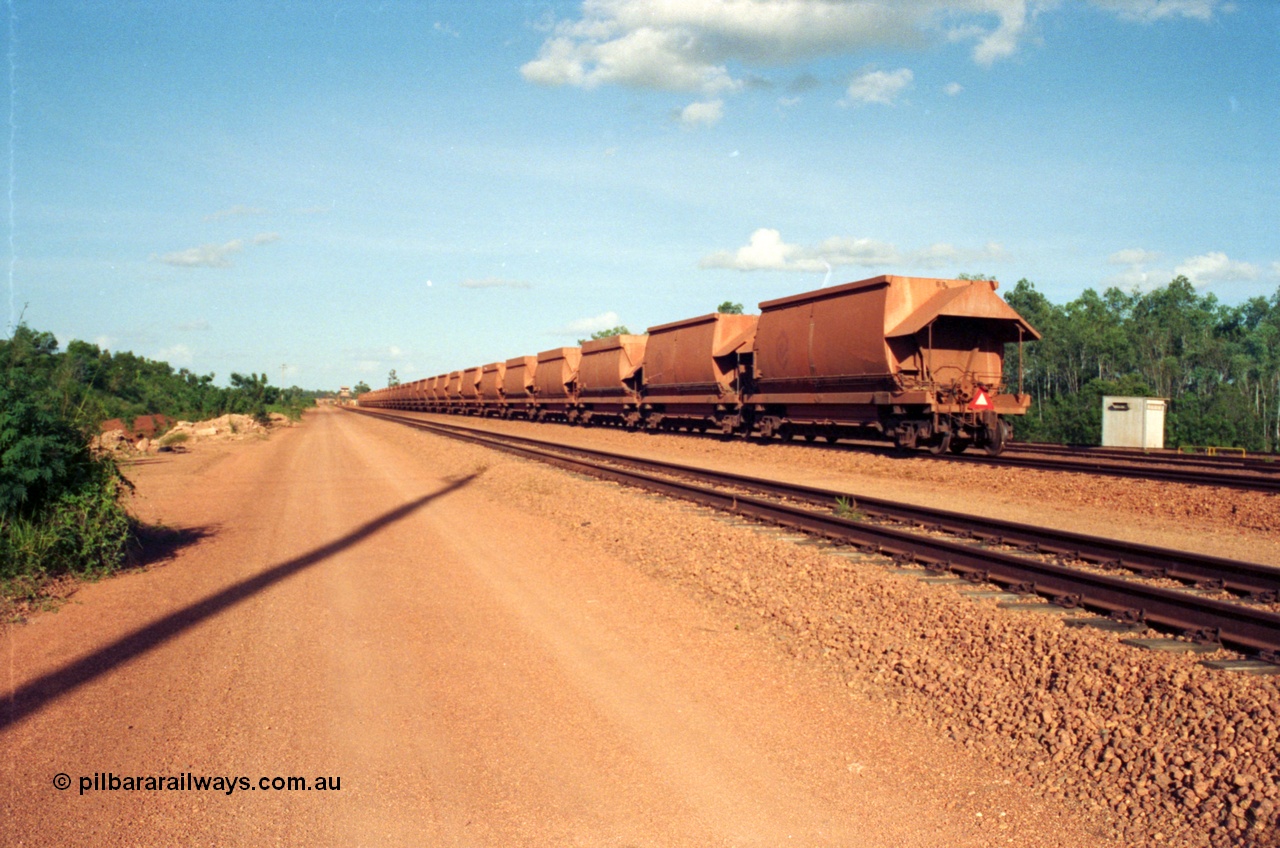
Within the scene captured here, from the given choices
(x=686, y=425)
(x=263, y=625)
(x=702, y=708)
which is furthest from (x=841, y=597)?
(x=686, y=425)

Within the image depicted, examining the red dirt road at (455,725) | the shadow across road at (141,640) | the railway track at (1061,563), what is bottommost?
the red dirt road at (455,725)

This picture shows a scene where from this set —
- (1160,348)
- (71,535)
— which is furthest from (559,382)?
(1160,348)

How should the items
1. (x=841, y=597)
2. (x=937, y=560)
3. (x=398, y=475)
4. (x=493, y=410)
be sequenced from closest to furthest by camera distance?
(x=841, y=597) → (x=937, y=560) → (x=398, y=475) → (x=493, y=410)

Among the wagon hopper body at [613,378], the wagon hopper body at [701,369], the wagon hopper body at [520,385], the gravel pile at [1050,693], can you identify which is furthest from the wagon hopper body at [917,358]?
the wagon hopper body at [520,385]

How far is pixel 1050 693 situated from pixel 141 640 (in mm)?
6118

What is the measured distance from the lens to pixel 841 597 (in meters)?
7.25

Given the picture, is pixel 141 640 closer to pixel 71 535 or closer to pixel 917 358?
pixel 71 535

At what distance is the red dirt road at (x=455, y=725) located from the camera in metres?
3.78

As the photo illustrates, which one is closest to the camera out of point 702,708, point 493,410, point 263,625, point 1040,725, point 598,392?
point 1040,725

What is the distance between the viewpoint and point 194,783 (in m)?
4.12

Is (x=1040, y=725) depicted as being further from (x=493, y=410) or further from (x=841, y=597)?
(x=493, y=410)

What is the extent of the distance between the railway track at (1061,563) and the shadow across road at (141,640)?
18.5 ft

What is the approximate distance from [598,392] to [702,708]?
30.0 m

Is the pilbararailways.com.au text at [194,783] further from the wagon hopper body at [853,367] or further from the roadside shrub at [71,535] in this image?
the wagon hopper body at [853,367]
